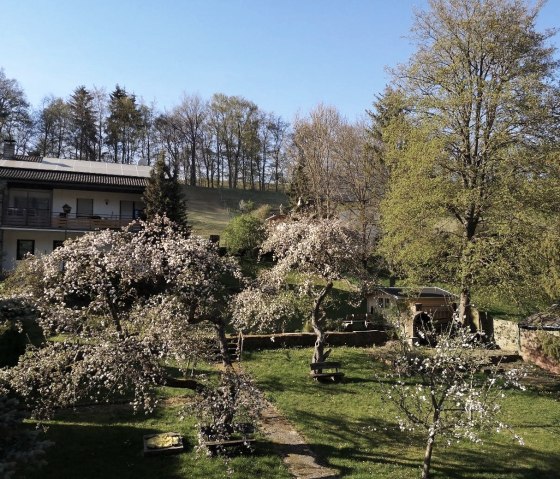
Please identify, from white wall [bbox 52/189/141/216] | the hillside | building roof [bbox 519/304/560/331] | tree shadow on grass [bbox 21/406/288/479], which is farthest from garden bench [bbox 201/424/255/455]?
the hillside

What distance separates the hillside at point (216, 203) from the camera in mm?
48075

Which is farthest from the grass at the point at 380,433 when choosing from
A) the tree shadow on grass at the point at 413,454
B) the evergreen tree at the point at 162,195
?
the evergreen tree at the point at 162,195

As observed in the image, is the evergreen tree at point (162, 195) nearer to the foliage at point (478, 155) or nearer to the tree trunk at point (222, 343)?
the foliage at point (478, 155)

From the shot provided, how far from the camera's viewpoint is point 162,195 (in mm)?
28719

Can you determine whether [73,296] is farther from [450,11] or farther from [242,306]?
[450,11]

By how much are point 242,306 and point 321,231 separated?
13.0ft

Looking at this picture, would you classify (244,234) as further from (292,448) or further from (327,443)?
(292,448)

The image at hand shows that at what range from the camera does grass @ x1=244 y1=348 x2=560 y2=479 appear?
1030 cm

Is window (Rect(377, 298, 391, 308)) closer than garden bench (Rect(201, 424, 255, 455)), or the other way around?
garden bench (Rect(201, 424, 255, 455))

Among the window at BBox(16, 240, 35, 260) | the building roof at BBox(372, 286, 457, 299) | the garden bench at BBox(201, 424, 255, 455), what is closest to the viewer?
the garden bench at BBox(201, 424, 255, 455)

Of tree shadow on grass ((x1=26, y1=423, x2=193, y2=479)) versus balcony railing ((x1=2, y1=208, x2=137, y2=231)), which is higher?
balcony railing ((x1=2, y1=208, x2=137, y2=231))

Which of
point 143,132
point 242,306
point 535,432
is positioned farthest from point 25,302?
point 143,132

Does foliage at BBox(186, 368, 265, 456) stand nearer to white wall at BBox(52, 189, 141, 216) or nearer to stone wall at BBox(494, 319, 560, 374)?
stone wall at BBox(494, 319, 560, 374)

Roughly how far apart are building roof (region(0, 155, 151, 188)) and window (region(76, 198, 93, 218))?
5.70ft
